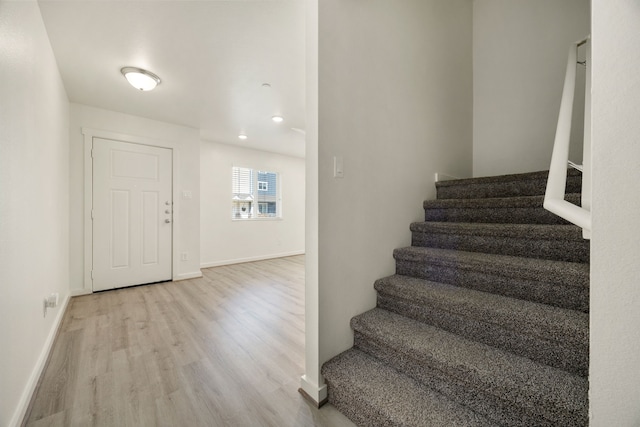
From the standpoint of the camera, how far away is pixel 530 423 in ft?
2.94

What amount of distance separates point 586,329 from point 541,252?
1.95ft

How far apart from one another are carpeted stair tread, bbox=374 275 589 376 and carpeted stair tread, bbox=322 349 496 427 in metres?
0.34

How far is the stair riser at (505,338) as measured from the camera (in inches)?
37.9

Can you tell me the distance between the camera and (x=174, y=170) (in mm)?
3822

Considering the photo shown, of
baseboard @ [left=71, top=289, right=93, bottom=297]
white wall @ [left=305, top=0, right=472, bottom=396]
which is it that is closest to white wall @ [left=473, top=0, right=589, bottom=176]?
white wall @ [left=305, top=0, right=472, bottom=396]

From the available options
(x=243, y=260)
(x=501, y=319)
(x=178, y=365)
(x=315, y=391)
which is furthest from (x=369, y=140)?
(x=243, y=260)

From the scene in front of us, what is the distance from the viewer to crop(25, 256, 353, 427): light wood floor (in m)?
1.27

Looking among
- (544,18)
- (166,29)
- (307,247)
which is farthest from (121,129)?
(544,18)

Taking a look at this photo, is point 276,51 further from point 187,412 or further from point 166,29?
point 187,412

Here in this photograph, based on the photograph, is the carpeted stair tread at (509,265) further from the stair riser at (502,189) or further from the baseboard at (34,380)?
the baseboard at (34,380)

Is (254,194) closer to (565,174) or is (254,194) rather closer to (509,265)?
(509,265)

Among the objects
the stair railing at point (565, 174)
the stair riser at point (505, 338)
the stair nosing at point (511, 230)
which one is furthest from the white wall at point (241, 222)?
the stair railing at point (565, 174)

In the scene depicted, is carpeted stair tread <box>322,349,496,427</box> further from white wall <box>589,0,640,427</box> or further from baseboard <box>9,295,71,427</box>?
baseboard <box>9,295,71,427</box>

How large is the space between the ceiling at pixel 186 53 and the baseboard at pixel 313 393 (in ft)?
7.81
